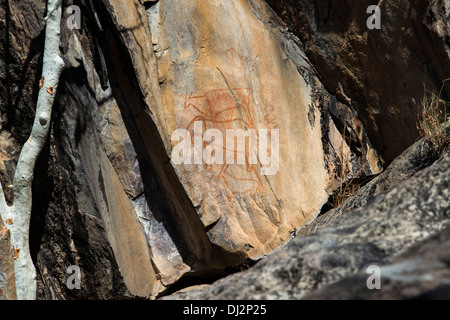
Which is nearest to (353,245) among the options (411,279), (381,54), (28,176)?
(411,279)

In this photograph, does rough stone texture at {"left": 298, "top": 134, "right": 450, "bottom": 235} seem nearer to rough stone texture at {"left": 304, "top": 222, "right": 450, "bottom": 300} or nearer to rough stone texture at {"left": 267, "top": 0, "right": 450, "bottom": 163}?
rough stone texture at {"left": 267, "top": 0, "right": 450, "bottom": 163}

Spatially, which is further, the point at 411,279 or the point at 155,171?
the point at 155,171

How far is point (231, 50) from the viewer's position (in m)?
4.61

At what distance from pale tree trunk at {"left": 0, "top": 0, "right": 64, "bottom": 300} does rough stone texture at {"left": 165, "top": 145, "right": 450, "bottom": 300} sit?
6.00ft

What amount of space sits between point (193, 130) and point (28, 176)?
1337 mm

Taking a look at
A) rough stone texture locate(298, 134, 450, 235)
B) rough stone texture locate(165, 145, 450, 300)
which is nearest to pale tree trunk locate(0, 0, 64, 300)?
rough stone texture locate(165, 145, 450, 300)

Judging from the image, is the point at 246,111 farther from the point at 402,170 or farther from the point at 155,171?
the point at 402,170

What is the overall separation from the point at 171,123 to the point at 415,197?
8.21 ft

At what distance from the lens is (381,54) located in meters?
4.50

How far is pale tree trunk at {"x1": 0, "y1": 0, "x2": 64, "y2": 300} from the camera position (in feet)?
11.7

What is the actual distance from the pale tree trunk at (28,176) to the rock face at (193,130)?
8cm

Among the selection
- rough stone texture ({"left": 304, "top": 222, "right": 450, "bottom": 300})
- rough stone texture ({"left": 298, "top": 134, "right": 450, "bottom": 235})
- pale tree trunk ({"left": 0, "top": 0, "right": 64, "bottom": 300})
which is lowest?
rough stone texture ({"left": 304, "top": 222, "right": 450, "bottom": 300})

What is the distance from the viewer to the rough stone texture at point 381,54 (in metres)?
4.05

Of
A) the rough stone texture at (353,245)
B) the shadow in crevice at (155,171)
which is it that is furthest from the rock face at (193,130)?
the rough stone texture at (353,245)
